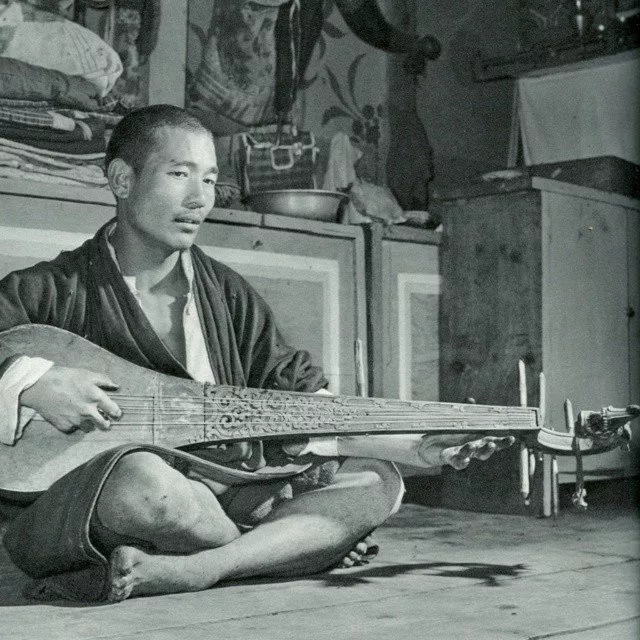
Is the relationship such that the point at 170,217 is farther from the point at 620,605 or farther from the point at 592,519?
the point at 592,519

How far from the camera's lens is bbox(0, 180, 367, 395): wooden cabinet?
281 centimetres

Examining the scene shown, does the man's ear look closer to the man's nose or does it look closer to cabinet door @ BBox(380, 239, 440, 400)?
the man's nose

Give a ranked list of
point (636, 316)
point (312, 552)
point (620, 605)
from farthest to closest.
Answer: point (636, 316)
point (312, 552)
point (620, 605)

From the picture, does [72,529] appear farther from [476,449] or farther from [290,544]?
[476,449]

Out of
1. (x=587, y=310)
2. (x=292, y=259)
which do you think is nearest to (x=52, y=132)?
(x=292, y=259)

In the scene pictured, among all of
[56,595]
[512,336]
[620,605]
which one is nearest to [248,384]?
[56,595]

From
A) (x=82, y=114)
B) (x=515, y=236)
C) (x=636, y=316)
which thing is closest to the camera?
(x=82, y=114)

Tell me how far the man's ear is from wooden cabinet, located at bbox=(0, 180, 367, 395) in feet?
1.46

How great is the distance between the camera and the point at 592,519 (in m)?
3.26

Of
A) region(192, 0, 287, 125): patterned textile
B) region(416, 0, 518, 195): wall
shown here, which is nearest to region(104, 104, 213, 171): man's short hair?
region(192, 0, 287, 125): patterned textile

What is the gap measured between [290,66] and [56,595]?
222cm

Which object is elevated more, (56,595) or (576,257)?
(576,257)

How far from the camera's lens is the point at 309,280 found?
3340 mm

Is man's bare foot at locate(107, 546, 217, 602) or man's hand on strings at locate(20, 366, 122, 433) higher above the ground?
man's hand on strings at locate(20, 366, 122, 433)
